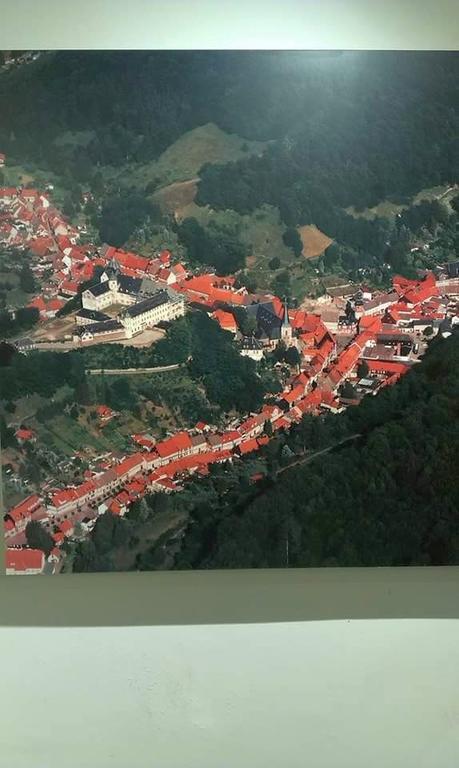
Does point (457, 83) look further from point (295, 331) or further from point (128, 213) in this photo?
point (128, 213)

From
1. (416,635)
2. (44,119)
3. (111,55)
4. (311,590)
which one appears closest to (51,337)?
(44,119)

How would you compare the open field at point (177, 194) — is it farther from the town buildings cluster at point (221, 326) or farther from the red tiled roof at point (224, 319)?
the red tiled roof at point (224, 319)

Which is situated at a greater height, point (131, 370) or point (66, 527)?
point (131, 370)

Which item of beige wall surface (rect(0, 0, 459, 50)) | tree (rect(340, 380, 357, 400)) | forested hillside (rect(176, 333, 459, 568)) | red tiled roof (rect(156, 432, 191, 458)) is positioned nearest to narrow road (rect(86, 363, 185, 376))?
red tiled roof (rect(156, 432, 191, 458))

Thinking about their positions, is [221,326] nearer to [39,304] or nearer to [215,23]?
[39,304]

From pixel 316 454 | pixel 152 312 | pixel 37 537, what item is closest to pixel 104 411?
pixel 152 312

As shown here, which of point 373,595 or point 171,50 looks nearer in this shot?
point 171,50

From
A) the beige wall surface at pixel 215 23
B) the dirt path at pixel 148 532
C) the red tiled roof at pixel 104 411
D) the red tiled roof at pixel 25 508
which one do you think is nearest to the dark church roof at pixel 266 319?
the red tiled roof at pixel 104 411
